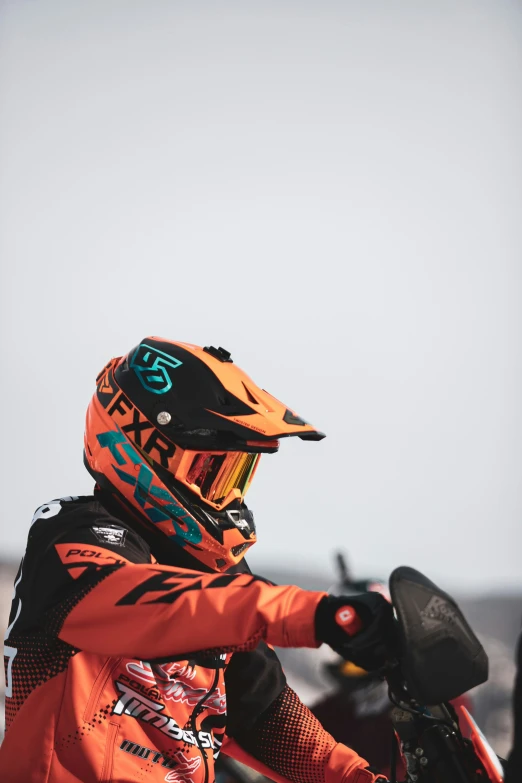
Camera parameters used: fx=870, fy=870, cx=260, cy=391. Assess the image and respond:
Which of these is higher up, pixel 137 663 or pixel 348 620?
pixel 348 620

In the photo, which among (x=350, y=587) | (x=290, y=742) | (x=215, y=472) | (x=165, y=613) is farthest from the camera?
(x=350, y=587)

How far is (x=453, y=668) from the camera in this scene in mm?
1365

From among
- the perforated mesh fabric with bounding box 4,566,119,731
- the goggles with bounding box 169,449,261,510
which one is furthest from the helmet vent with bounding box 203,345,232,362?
the perforated mesh fabric with bounding box 4,566,119,731

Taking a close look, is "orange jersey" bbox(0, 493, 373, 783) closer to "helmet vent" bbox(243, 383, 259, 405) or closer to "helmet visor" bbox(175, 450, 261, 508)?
"helmet visor" bbox(175, 450, 261, 508)

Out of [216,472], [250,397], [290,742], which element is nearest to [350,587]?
[290,742]

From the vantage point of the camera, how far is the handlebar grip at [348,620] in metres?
1.36

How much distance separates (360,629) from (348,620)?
0.09ft

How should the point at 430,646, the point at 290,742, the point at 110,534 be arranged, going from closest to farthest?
the point at 430,646 < the point at 110,534 < the point at 290,742

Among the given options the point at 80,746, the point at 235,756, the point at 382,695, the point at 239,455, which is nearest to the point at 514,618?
the point at 382,695

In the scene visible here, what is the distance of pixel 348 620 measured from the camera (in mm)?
1363

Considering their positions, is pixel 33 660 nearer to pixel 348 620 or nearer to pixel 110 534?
pixel 110 534

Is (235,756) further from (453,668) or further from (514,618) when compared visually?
(514,618)

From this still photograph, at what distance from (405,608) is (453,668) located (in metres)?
0.12

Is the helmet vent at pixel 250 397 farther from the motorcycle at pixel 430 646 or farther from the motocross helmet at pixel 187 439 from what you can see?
the motorcycle at pixel 430 646
